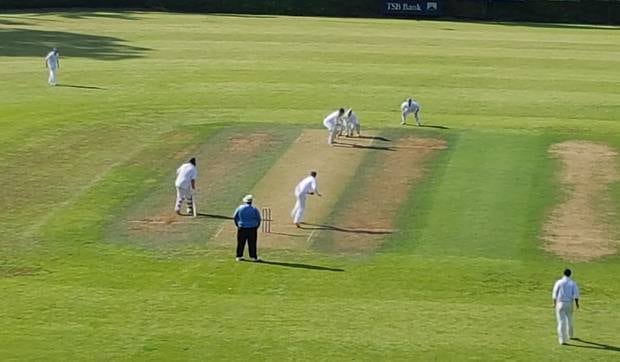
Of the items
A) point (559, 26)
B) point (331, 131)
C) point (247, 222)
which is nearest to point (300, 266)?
point (247, 222)

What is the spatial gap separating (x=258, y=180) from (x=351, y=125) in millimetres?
6900

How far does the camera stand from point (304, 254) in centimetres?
2959

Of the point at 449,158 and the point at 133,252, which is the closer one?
the point at 133,252

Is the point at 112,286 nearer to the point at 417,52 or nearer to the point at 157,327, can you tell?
the point at 157,327

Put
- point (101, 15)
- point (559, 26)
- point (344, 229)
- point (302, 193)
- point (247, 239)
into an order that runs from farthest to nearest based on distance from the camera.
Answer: point (559, 26) → point (101, 15) → point (344, 229) → point (302, 193) → point (247, 239)

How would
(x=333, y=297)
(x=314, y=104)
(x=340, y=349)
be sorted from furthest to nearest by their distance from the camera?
(x=314, y=104) < (x=333, y=297) < (x=340, y=349)

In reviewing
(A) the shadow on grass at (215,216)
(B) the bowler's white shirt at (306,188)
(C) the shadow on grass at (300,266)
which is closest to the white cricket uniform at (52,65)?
(A) the shadow on grass at (215,216)

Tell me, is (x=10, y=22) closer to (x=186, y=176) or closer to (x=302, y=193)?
(x=186, y=176)

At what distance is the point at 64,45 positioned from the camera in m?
62.5

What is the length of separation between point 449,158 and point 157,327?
17.2m

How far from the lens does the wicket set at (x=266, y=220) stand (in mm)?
Answer: 31514

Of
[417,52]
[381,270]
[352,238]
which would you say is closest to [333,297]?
[381,270]

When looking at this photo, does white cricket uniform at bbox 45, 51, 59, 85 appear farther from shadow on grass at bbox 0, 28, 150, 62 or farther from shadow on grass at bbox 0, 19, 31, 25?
shadow on grass at bbox 0, 19, 31, 25

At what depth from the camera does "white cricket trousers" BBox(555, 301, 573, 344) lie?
923 inches
